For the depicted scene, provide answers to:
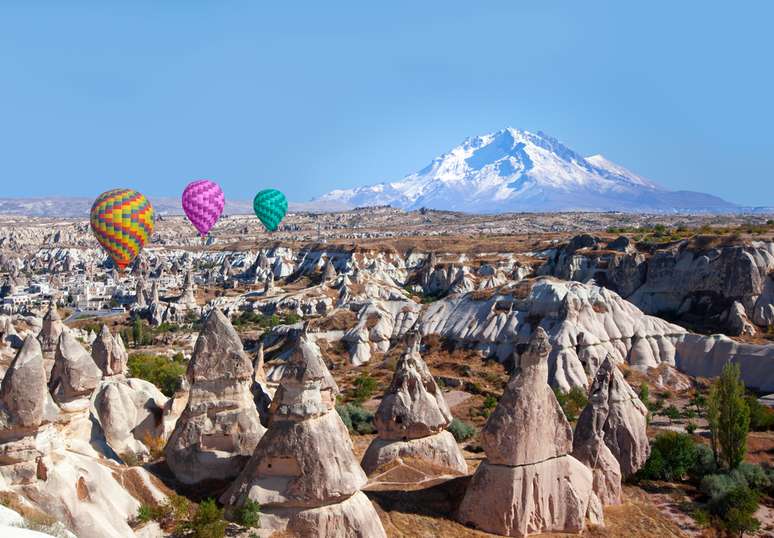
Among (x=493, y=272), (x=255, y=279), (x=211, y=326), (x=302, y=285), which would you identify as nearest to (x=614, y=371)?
(x=211, y=326)

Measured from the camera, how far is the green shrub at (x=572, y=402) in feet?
104

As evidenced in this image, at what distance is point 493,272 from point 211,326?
207ft

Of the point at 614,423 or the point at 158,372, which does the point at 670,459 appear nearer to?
the point at 614,423

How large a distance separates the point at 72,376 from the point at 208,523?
5.60m

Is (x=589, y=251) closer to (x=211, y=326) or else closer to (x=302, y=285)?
(x=302, y=285)

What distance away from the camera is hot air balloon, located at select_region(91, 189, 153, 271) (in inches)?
1677

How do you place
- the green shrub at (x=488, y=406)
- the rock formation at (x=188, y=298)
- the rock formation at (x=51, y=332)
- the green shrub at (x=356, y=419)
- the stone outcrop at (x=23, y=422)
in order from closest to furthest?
1. the stone outcrop at (x=23, y=422)
2. the rock formation at (x=51, y=332)
3. the green shrub at (x=356, y=419)
4. the green shrub at (x=488, y=406)
5. the rock formation at (x=188, y=298)

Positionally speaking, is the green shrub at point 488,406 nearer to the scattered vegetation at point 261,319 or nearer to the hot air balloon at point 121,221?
the hot air balloon at point 121,221

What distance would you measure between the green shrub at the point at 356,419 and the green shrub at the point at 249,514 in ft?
53.2

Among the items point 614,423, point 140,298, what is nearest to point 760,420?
point 614,423

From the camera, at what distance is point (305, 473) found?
12312 mm

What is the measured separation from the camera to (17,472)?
11.3m

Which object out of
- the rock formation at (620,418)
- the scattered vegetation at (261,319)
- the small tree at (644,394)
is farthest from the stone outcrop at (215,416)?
the scattered vegetation at (261,319)

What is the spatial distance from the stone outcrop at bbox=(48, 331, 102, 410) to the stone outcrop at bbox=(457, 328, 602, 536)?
350 inches
